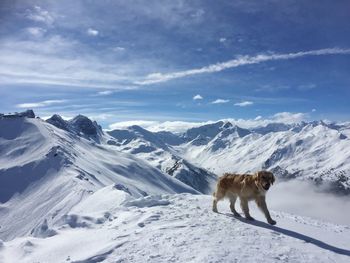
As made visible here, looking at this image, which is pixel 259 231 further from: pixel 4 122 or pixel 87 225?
pixel 4 122

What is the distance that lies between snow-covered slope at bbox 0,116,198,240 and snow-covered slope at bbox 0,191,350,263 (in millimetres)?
23756

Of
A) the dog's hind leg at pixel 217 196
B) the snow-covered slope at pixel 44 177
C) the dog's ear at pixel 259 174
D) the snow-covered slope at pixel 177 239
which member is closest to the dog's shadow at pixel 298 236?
the snow-covered slope at pixel 177 239

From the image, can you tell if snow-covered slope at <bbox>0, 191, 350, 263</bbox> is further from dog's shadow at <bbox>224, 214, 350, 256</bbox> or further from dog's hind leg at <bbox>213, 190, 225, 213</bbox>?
dog's hind leg at <bbox>213, 190, 225, 213</bbox>

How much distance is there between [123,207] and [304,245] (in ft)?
27.4

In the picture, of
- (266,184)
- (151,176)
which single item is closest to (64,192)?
(266,184)

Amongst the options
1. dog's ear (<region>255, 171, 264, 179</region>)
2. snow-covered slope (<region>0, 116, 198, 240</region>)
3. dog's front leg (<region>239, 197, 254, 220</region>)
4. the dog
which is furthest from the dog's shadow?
snow-covered slope (<region>0, 116, 198, 240</region>)

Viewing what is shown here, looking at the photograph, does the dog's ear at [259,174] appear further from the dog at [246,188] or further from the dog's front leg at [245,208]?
the dog's front leg at [245,208]

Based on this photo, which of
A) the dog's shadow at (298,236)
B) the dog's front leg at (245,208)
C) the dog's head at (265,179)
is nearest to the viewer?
the dog's shadow at (298,236)

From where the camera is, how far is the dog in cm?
1506

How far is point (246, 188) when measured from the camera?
16062mm

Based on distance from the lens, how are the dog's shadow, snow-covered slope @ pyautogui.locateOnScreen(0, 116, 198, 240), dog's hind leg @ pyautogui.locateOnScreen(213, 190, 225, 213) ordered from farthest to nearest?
1. snow-covered slope @ pyautogui.locateOnScreen(0, 116, 198, 240)
2. dog's hind leg @ pyautogui.locateOnScreen(213, 190, 225, 213)
3. the dog's shadow

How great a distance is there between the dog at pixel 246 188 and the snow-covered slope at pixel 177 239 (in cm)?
57

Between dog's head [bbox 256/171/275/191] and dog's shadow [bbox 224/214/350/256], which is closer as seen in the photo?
dog's shadow [bbox 224/214/350/256]

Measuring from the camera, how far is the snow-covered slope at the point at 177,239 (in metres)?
12.3
